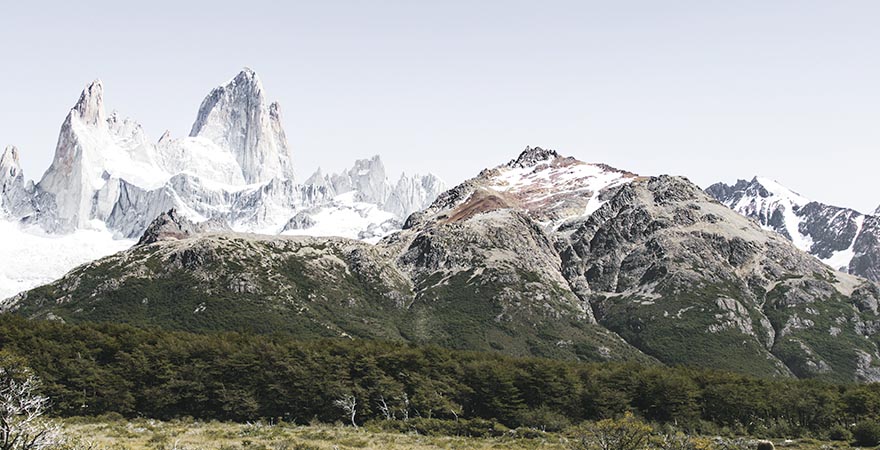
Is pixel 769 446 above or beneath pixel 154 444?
above

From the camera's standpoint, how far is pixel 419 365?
139 meters

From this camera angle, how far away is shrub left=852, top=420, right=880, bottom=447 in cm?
9791

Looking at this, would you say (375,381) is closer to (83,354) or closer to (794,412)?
(83,354)

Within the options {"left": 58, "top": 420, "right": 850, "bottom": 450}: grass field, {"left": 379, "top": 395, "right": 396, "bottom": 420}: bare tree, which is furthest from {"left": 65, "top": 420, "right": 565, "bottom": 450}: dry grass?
{"left": 379, "top": 395, "right": 396, "bottom": 420}: bare tree

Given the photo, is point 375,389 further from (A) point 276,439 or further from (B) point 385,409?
(A) point 276,439

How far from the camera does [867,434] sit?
328ft

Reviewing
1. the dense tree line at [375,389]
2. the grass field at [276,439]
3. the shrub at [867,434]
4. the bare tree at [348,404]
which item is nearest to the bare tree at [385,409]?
the dense tree line at [375,389]

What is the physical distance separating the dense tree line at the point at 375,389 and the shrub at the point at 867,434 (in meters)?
11.7

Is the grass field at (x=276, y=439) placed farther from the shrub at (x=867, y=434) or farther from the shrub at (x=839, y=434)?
the shrub at (x=839, y=434)

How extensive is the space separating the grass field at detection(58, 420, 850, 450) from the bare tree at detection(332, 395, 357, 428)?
11.3 meters

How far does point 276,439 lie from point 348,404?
125ft

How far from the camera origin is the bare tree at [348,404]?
11769 centimetres

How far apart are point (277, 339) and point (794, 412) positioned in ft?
345

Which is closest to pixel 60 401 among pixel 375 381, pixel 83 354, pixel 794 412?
pixel 83 354
